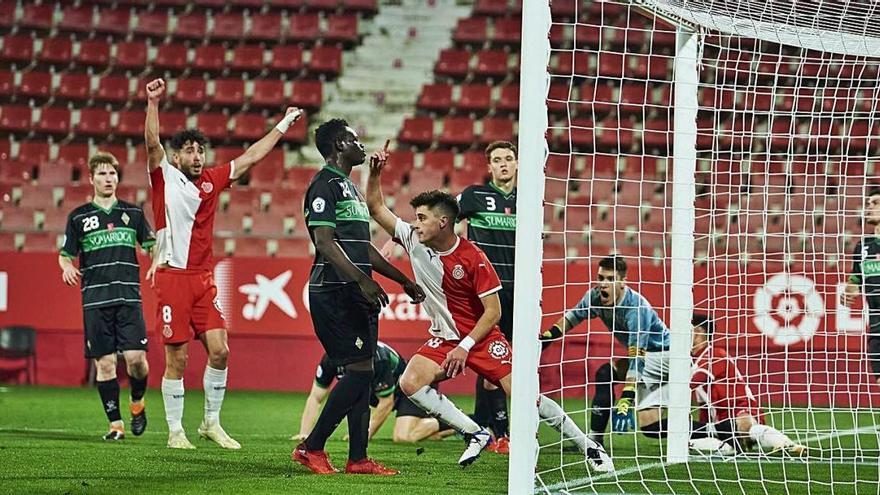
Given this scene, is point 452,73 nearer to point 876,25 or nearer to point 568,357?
point 568,357

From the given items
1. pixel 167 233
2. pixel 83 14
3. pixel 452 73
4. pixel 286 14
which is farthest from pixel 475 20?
pixel 167 233

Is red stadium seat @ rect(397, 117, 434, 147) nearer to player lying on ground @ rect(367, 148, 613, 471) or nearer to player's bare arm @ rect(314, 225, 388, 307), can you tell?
player lying on ground @ rect(367, 148, 613, 471)

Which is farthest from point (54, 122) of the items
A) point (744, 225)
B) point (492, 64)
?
point (744, 225)

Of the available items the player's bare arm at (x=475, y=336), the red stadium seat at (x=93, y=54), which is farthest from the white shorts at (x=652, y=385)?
the red stadium seat at (x=93, y=54)

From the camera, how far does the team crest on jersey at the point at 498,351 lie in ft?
20.8

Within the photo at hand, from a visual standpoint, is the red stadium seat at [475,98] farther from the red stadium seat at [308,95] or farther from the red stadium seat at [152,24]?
the red stadium seat at [152,24]

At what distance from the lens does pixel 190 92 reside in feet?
60.9

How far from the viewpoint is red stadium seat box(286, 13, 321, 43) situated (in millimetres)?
19734

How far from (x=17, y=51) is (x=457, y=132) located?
285 inches

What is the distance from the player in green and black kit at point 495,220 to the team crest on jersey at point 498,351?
168 cm

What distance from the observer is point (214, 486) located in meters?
5.47

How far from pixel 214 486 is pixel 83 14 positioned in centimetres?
1605

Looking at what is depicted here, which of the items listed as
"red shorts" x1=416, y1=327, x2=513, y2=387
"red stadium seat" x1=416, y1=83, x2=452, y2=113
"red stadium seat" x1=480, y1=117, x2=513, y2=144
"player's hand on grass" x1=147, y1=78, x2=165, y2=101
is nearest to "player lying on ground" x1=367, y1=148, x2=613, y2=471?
"red shorts" x1=416, y1=327, x2=513, y2=387

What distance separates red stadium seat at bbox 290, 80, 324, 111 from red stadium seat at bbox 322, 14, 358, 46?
4.04 ft
